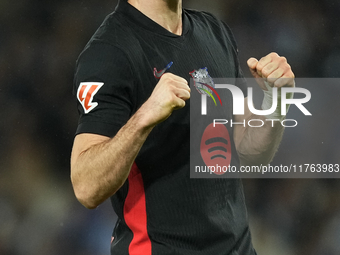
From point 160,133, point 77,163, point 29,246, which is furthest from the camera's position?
point 29,246

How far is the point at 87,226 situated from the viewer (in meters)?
2.48

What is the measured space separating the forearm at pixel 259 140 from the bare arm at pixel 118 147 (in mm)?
482

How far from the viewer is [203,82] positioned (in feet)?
3.92

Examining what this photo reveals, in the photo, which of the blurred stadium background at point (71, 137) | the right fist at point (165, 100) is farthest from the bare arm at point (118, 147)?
the blurred stadium background at point (71, 137)

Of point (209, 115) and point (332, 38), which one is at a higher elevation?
point (209, 115)

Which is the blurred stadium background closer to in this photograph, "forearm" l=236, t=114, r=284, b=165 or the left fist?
"forearm" l=236, t=114, r=284, b=165

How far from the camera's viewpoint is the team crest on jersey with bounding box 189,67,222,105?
118 centimetres

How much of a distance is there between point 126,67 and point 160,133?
0.18 m

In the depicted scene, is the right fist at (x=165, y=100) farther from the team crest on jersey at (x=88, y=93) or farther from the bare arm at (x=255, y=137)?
the bare arm at (x=255, y=137)

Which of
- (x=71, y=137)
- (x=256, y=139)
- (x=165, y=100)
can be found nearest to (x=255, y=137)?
(x=256, y=139)

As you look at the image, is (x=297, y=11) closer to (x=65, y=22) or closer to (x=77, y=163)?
(x=65, y=22)

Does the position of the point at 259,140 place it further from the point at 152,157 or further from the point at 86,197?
the point at 86,197

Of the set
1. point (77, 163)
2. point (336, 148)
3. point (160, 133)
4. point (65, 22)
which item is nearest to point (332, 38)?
point (336, 148)

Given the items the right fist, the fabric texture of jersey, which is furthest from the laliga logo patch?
the right fist
